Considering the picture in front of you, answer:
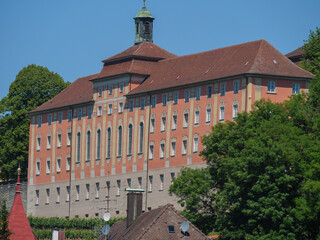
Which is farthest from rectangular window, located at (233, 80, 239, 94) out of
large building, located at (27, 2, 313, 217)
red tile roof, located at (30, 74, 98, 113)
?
red tile roof, located at (30, 74, 98, 113)

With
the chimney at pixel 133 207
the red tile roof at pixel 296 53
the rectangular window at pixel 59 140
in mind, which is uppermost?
the red tile roof at pixel 296 53

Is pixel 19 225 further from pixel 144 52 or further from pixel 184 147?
pixel 144 52

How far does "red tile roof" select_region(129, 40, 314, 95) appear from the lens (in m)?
133

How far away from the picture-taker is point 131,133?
150 meters

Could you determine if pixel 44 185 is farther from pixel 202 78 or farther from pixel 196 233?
pixel 196 233

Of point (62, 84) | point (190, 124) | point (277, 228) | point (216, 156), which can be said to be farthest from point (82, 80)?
point (277, 228)

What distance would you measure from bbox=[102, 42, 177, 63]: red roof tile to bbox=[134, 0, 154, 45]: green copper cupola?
212 cm

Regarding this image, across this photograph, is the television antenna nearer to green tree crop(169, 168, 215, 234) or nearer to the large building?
green tree crop(169, 168, 215, 234)

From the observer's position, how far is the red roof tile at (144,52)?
15362 centimetres

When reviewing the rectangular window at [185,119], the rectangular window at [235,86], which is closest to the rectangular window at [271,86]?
the rectangular window at [235,86]

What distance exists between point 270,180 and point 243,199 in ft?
10.7

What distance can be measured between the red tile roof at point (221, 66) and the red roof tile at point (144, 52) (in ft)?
5.75

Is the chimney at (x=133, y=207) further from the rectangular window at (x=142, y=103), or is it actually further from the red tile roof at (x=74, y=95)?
the red tile roof at (x=74, y=95)

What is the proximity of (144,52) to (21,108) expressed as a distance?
24718 millimetres
